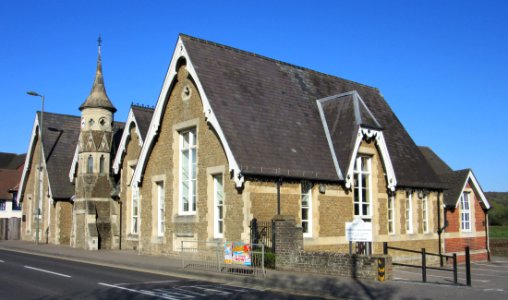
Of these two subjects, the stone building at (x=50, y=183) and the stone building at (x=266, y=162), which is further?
the stone building at (x=50, y=183)

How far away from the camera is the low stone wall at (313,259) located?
15.3m

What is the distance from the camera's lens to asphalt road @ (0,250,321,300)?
496 inches

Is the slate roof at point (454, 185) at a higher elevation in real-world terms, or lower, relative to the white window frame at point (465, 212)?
higher

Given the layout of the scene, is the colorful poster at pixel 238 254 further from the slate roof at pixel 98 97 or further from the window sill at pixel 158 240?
the slate roof at pixel 98 97

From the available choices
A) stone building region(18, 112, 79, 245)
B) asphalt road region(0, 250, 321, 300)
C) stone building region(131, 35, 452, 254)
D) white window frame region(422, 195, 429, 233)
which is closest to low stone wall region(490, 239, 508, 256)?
stone building region(131, 35, 452, 254)

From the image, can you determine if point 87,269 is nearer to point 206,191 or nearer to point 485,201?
point 206,191

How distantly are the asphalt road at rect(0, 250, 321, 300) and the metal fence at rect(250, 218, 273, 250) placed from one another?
386cm

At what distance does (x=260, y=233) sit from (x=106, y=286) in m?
7.00

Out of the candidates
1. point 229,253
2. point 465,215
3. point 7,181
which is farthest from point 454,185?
point 7,181

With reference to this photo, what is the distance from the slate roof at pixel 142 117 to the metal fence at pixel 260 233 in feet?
34.0

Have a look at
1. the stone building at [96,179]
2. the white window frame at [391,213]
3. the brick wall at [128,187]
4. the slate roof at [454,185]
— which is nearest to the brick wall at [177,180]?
the brick wall at [128,187]

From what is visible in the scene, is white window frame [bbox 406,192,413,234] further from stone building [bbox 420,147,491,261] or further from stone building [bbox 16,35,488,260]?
stone building [bbox 420,147,491,261]

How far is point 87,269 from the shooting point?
1922 cm

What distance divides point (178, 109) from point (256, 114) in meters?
3.74
